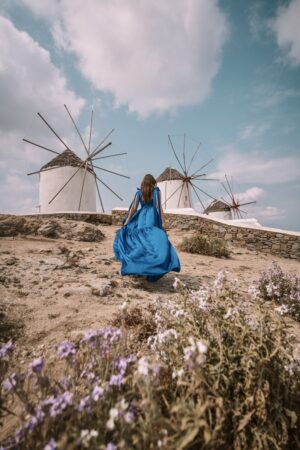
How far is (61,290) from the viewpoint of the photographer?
3287mm

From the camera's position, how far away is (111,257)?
223 inches

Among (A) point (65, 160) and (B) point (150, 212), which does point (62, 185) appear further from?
(B) point (150, 212)

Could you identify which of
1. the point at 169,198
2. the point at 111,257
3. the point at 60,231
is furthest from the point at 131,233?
the point at 169,198

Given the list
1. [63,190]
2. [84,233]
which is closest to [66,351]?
[84,233]

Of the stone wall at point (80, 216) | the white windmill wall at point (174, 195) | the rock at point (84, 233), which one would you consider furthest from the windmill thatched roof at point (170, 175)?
the rock at point (84, 233)

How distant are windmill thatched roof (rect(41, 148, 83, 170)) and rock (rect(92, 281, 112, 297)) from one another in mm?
14298

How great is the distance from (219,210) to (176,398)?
26247 millimetres

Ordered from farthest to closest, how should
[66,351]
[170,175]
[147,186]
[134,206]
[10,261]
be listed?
[170,175], [134,206], [147,186], [10,261], [66,351]

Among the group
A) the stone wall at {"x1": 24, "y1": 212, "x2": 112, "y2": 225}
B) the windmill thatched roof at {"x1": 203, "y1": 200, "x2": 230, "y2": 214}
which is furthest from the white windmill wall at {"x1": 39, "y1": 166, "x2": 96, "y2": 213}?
the windmill thatched roof at {"x1": 203, "y1": 200, "x2": 230, "y2": 214}

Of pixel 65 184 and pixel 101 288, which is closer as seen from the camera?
pixel 101 288

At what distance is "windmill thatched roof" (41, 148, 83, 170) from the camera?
16188 mm

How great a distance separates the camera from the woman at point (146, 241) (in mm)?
3729

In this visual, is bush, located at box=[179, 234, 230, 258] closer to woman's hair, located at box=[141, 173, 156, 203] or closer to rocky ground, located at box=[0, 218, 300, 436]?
rocky ground, located at box=[0, 218, 300, 436]

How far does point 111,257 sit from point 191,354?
4.83 m
